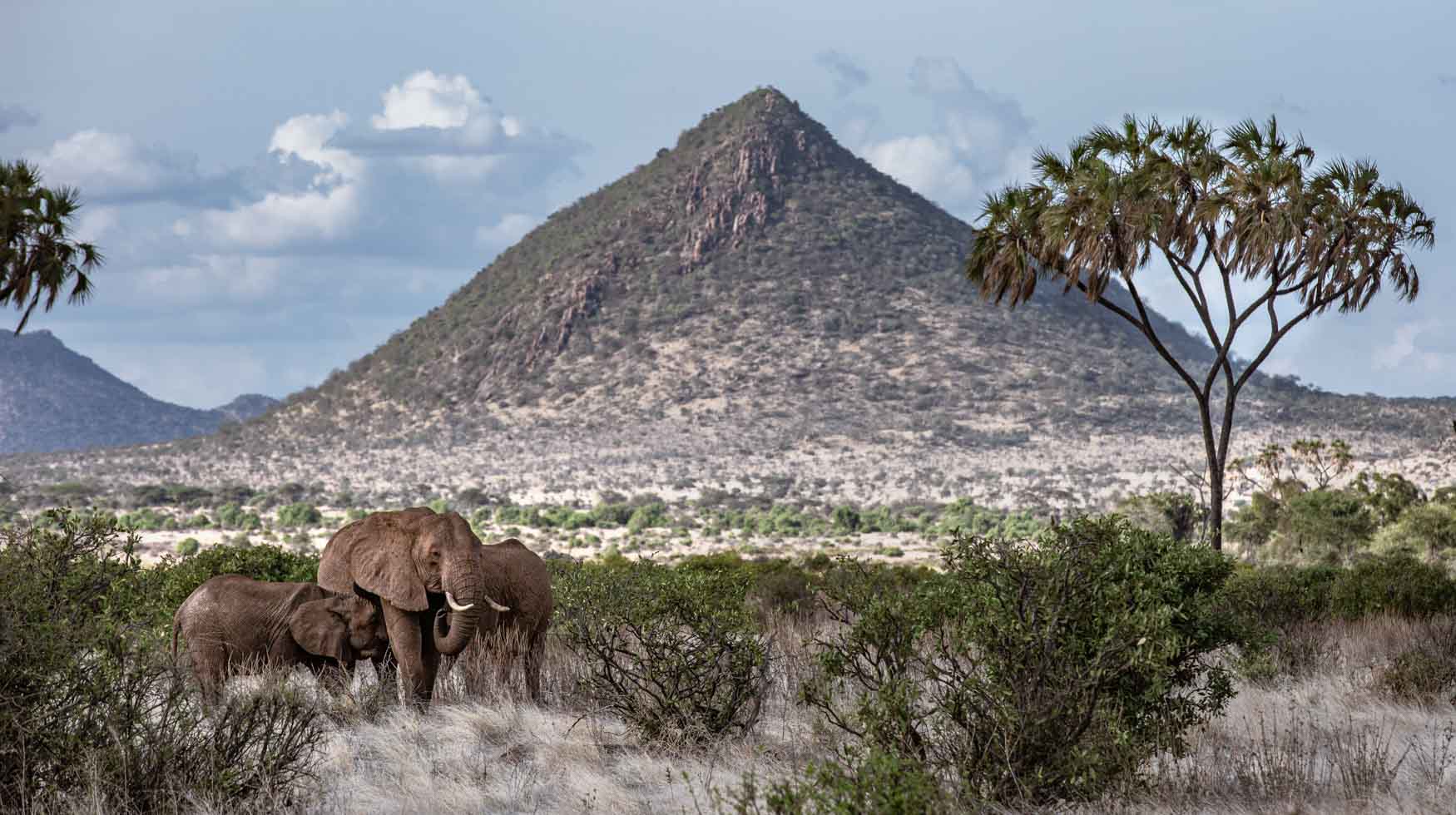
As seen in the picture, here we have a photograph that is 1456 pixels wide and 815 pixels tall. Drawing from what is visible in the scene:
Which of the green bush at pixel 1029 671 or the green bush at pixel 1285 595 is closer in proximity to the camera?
the green bush at pixel 1029 671

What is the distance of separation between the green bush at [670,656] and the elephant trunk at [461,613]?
→ 64 centimetres

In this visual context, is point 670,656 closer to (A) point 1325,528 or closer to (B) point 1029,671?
(B) point 1029,671

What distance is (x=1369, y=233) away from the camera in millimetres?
20375

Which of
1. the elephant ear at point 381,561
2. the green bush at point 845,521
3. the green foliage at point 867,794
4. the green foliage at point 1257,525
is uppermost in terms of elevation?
the elephant ear at point 381,561

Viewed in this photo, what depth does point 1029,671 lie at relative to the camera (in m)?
7.57

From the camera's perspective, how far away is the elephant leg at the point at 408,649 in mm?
10500

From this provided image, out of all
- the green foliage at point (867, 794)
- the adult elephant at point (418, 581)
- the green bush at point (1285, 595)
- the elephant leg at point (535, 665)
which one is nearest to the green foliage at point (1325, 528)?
the green bush at point (1285, 595)

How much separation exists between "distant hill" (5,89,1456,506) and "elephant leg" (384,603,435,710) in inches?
2166

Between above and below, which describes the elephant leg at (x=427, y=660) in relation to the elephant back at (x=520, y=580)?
below

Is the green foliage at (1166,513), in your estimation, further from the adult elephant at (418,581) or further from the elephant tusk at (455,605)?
the elephant tusk at (455,605)

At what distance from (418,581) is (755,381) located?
80.8 meters

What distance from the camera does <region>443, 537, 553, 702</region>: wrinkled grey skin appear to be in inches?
429

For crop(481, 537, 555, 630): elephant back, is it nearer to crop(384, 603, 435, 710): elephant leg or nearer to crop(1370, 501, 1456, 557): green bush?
crop(384, 603, 435, 710): elephant leg

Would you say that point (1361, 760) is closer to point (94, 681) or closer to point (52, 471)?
point (94, 681)
